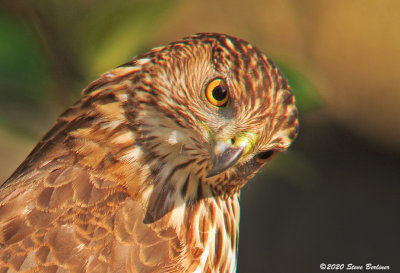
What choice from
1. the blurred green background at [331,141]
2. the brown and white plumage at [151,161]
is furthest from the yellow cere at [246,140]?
the blurred green background at [331,141]

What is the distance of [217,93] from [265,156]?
0.41 metres

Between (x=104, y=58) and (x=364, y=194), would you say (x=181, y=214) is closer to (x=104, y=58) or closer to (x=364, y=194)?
(x=104, y=58)

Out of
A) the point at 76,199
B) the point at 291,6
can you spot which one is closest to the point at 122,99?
the point at 76,199

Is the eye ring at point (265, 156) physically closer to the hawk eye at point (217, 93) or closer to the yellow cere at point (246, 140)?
the yellow cere at point (246, 140)

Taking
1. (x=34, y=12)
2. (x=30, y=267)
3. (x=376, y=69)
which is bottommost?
(x=376, y=69)

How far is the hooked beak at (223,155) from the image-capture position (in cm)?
318

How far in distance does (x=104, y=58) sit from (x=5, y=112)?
55 centimetres

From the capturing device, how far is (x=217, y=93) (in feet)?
11.1

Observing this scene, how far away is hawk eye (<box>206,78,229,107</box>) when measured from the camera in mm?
3367

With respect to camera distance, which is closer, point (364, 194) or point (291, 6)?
point (291, 6)

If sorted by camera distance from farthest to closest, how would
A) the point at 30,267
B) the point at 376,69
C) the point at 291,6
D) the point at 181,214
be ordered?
the point at 376,69
the point at 291,6
the point at 181,214
the point at 30,267

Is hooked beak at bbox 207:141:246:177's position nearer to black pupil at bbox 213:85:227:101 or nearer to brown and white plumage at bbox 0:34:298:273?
brown and white plumage at bbox 0:34:298:273

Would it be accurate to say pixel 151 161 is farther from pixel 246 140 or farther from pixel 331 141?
pixel 331 141

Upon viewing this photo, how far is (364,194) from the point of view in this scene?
844cm
